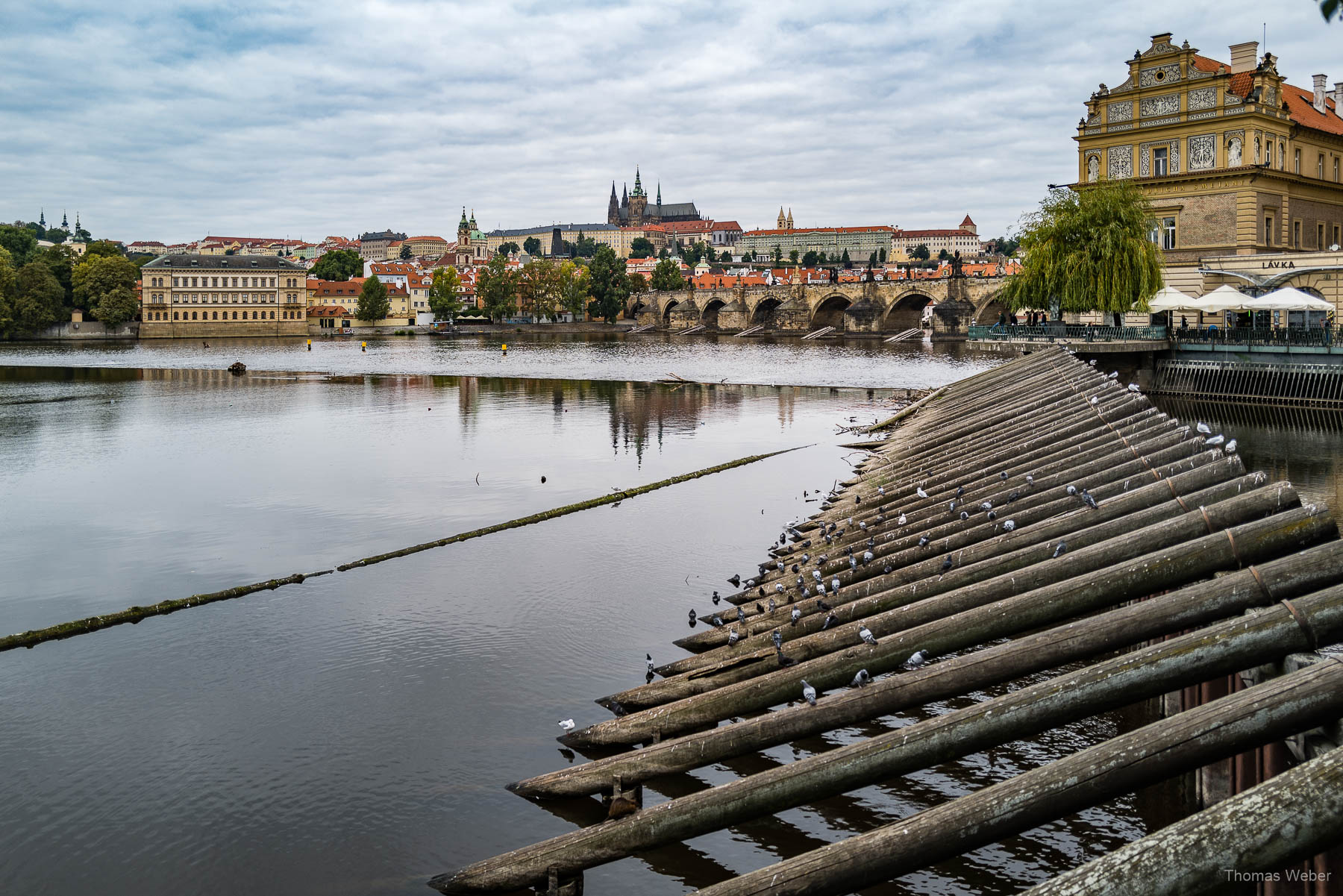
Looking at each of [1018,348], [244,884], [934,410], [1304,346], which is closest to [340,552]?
[244,884]

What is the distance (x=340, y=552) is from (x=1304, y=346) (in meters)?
37.5

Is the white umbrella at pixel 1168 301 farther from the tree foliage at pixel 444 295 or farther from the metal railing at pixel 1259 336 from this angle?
the tree foliage at pixel 444 295

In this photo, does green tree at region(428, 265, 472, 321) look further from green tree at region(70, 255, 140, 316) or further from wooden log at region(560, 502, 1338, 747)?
wooden log at region(560, 502, 1338, 747)

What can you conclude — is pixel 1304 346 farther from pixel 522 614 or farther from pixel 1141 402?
pixel 522 614

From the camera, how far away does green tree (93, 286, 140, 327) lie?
133500mm

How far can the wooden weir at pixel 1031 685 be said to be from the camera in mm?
6188

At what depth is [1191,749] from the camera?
6.28m

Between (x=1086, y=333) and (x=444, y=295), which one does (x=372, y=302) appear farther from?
(x=1086, y=333)

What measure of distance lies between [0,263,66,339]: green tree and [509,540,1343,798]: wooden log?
137812 mm

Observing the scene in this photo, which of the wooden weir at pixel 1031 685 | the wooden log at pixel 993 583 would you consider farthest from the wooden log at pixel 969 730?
the wooden log at pixel 993 583

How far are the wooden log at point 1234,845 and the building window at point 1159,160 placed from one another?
190 feet

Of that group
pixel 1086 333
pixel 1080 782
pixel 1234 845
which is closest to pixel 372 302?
pixel 1086 333

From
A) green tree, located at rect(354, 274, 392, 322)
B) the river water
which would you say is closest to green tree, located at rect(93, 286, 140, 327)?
green tree, located at rect(354, 274, 392, 322)

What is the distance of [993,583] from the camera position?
10.7 m
